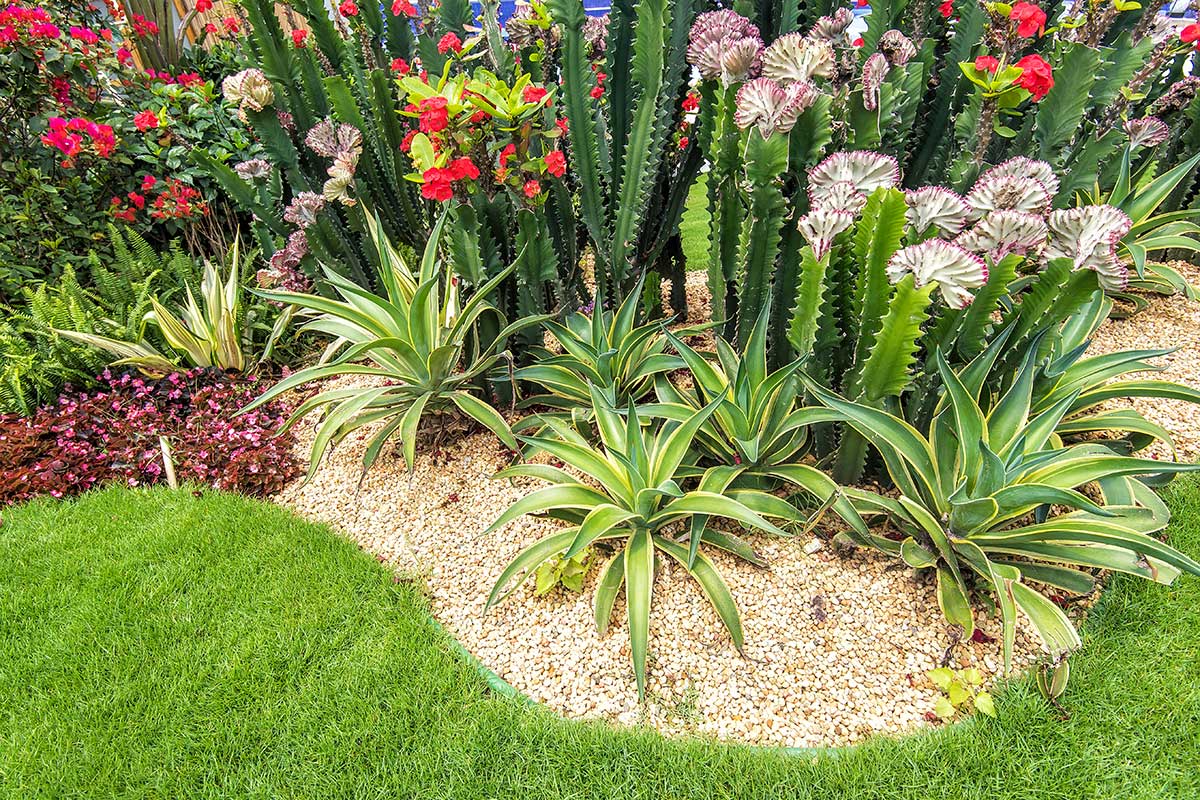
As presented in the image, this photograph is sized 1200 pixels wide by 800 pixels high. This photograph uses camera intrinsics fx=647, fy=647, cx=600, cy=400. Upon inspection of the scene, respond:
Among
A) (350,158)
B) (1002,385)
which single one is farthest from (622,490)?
(350,158)

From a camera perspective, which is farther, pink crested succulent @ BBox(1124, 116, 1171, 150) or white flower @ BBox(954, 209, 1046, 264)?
pink crested succulent @ BBox(1124, 116, 1171, 150)

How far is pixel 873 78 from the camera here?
1.79 m

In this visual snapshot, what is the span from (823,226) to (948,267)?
310 millimetres

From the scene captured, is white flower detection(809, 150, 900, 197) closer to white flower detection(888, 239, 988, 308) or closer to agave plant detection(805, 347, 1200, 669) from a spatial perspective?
white flower detection(888, 239, 988, 308)

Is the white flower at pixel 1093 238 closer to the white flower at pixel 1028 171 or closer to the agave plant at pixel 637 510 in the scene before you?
the white flower at pixel 1028 171

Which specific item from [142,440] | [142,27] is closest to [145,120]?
[142,27]

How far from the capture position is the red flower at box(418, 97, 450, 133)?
202cm

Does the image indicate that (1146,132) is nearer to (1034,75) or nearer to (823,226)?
(1034,75)

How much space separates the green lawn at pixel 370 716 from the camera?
1.45m

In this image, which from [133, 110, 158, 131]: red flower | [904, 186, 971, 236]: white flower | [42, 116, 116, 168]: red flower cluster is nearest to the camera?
[904, 186, 971, 236]: white flower

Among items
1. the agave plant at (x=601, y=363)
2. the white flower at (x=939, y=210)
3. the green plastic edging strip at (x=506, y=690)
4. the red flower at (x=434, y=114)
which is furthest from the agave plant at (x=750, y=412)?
the red flower at (x=434, y=114)

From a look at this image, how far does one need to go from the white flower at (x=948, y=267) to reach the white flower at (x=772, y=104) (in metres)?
0.50

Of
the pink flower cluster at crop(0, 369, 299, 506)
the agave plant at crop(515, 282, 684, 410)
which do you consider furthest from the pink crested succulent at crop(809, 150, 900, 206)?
the pink flower cluster at crop(0, 369, 299, 506)

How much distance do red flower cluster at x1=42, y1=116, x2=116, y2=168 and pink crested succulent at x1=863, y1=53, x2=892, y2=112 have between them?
3.78 m
